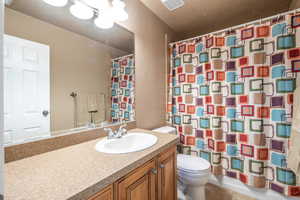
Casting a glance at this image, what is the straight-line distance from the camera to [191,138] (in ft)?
6.11

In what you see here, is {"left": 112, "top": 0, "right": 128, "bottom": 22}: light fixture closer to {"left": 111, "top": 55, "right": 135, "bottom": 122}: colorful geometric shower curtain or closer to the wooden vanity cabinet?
{"left": 111, "top": 55, "right": 135, "bottom": 122}: colorful geometric shower curtain

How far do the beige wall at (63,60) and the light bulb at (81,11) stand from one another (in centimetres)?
18

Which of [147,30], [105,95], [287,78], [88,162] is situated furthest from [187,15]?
[88,162]

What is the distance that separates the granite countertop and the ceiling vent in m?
1.69

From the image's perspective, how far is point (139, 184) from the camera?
773 millimetres

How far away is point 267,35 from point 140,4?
146 cm

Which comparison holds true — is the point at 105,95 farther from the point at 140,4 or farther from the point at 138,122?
the point at 140,4

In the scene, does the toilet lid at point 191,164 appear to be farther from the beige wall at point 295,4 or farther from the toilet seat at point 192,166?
the beige wall at point 295,4

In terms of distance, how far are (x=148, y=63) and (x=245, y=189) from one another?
6.34 feet

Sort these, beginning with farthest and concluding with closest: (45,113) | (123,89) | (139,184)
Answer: (123,89) < (45,113) < (139,184)

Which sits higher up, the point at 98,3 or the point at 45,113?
the point at 98,3

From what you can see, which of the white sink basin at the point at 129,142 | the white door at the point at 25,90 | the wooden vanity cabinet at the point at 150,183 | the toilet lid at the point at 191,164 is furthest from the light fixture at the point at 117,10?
the toilet lid at the point at 191,164

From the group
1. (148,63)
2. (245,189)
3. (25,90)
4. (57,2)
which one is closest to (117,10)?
(57,2)

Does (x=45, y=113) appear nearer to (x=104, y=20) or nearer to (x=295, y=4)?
(x=104, y=20)
